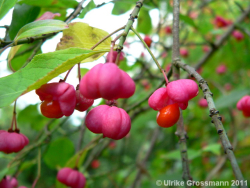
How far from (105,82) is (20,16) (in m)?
0.53

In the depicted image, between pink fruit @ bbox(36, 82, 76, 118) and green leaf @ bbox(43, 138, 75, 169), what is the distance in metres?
0.90

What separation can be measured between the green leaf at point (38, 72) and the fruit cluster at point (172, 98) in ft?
0.60

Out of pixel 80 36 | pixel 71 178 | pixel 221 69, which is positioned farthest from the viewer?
pixel 221 69

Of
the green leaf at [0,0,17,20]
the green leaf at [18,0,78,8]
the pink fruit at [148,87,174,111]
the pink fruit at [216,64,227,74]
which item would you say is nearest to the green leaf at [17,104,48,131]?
the green leaf at [18,0,78,8]

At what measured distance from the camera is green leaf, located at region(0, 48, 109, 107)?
47cm

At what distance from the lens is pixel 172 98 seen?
53 centimetres

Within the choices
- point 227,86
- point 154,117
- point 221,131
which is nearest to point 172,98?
A: point 221,131

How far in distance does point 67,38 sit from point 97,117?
0.78ft

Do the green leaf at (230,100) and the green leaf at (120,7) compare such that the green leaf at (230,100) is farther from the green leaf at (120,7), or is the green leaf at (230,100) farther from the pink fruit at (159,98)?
the pink fruit at (159,98)

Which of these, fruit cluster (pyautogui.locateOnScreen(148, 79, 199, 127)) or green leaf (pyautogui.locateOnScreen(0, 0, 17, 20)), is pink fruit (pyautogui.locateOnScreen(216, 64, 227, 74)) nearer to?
fruit cluster (pyautogui.locateOnScreen(148, 79, 199, 127))

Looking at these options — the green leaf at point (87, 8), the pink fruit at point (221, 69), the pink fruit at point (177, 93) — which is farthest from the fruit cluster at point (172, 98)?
the pink fruit at point (221, 69)

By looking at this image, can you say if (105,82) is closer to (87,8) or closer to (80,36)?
(80,36)

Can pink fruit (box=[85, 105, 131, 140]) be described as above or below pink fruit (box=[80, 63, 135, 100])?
below

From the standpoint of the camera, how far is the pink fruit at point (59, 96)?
0.52 meters
